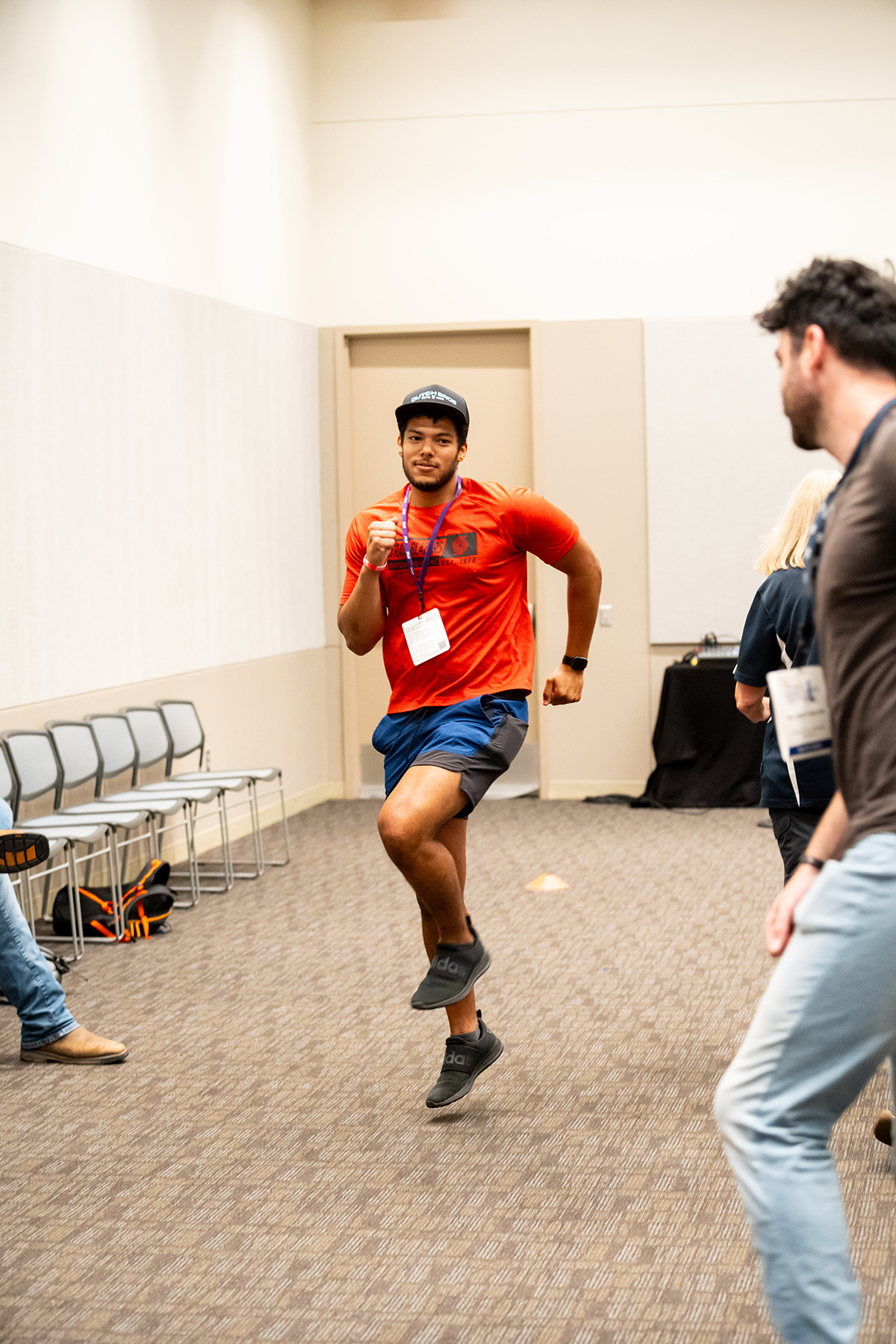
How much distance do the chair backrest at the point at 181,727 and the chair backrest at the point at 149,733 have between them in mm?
34

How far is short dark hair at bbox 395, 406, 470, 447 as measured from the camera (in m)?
3.03

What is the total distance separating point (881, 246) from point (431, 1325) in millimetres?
7053

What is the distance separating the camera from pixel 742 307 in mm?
7734

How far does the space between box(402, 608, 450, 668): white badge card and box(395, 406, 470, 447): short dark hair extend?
1.41 feet

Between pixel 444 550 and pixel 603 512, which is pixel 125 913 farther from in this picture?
pixel 603 512

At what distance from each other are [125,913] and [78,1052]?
152 centimetres

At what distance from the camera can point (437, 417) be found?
120 inches

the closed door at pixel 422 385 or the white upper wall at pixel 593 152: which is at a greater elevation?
the white upper wall at pixel 593 152

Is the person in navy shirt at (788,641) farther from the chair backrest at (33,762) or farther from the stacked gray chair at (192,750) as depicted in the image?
the stacked gray chair at (192,750)

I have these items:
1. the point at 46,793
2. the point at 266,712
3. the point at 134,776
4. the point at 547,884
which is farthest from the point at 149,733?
the point at 547,884

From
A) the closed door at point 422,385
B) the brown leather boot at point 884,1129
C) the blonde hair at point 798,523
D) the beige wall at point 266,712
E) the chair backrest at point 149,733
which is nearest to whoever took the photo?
the brown leather boot at point 884,1129

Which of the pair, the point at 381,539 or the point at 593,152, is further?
the point at 593,152

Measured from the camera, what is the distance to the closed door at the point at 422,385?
790 cm

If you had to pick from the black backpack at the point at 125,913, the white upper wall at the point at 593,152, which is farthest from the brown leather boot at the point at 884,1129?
the white upper wall at the point at 593,152
